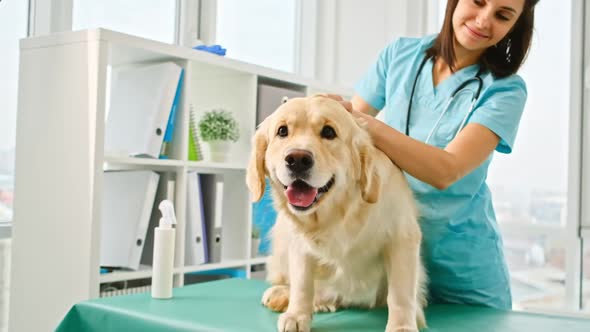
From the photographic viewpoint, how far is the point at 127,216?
239cm

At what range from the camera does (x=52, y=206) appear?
2.16 metres

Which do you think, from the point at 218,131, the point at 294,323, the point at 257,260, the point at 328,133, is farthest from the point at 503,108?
the point at 257,260

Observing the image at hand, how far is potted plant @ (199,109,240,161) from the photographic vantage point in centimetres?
268

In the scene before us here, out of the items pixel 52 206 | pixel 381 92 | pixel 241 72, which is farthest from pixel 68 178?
pixel 381 92

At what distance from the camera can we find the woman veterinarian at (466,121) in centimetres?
149

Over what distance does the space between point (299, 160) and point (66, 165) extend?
1.28m

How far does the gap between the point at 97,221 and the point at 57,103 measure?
18.2 inches

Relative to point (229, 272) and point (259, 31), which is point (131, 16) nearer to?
point (259, 31)

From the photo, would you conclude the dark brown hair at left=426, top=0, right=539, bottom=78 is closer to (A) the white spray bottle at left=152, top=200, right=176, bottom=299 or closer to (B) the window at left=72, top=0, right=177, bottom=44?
(A) the white spray bottle at left=152, top=200, right=176, bottom=299

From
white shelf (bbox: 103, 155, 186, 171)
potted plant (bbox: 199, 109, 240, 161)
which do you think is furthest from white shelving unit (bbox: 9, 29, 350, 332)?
potted plant (bbox: 199, 109, 240, 161)

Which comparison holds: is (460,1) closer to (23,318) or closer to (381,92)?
(381,92)

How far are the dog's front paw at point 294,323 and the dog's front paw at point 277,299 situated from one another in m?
0.18

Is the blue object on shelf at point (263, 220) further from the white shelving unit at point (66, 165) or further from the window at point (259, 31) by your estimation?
the window at point (259, 31)

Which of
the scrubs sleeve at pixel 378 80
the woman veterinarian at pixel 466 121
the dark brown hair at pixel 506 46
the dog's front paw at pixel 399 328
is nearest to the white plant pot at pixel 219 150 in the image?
the scrubs sleeve at pixel 378 80
